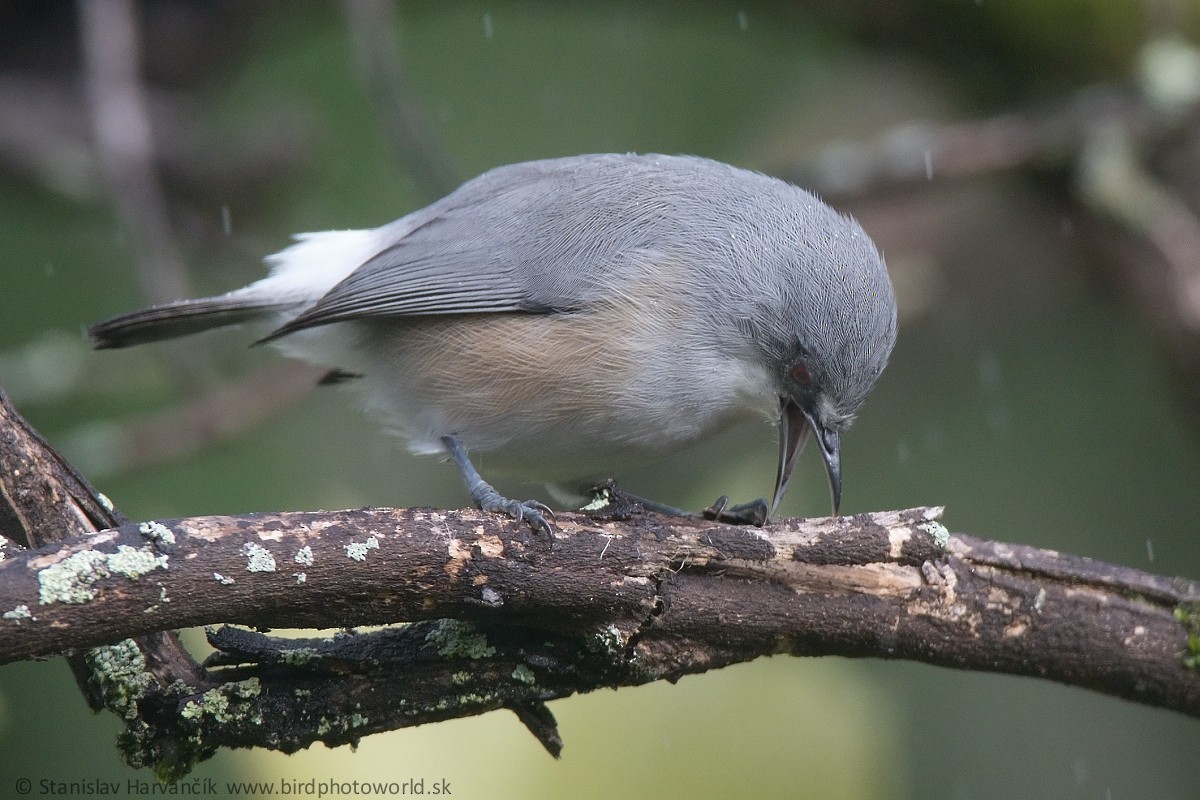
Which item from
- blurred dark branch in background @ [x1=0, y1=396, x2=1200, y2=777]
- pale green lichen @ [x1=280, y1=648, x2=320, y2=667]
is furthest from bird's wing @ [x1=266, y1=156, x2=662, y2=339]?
pale green lichen @ [x1=280, y1=648, x2=320, y2=667]

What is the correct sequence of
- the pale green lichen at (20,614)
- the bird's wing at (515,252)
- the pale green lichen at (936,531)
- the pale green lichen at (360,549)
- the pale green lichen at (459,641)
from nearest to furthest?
the pale green lichen at (20,614), the pale green lichen at (360,549), the pale green lichen at (459,641), the pale green lichen at (936,531), the bird's wing at (515,252)

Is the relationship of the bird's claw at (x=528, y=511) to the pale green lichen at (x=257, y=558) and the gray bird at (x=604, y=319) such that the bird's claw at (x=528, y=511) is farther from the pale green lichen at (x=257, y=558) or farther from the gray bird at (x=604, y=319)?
the pale green lichen at (x=257, y=558)

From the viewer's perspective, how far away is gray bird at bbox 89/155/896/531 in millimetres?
3117

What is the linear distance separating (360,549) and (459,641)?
378 mm

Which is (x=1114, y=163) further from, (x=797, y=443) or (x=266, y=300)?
(x=266, y=300)

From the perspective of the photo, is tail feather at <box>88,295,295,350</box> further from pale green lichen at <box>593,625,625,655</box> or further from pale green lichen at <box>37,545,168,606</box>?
pale green lichen at <box>593,625,625,655</box>

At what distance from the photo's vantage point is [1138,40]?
556 cm

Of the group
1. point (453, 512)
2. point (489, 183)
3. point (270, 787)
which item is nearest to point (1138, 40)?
point (489, 183)

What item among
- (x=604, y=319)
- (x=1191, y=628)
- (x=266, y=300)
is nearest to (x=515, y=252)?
(x=604, y=319)

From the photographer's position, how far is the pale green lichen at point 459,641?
257cm

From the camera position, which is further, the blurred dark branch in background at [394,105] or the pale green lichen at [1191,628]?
the blurred dark branch in background at [394,105]

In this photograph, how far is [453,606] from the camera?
248 cm

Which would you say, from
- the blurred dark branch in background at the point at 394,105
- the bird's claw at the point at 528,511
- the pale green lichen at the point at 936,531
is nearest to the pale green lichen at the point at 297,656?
the bird's claw at the point at 528,511

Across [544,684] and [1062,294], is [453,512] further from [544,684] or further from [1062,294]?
[1062,294]
